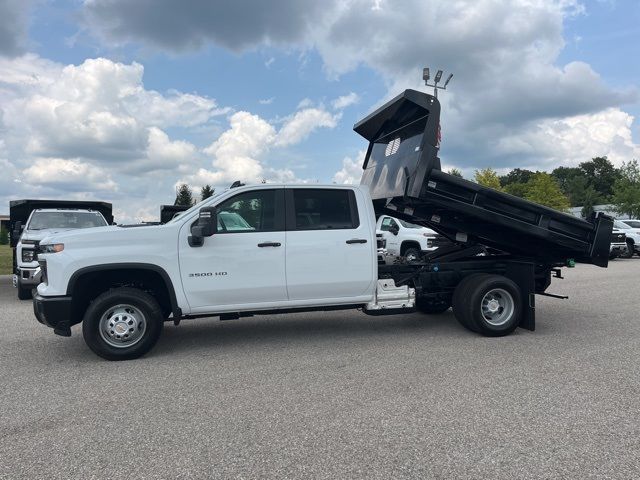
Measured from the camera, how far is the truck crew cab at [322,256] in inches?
227

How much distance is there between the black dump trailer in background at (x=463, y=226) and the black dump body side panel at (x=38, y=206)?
7.71 m

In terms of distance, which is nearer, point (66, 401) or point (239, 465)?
point (239, 465)

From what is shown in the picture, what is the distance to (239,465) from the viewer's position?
10.9 ft

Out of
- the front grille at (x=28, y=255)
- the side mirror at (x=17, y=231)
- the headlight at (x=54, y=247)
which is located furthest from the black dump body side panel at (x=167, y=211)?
the headlight at (x=54, y=247)

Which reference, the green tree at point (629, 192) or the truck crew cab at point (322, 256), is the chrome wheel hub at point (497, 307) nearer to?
the truck crew cab at point (322, 256)

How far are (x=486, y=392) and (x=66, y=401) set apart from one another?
367cm

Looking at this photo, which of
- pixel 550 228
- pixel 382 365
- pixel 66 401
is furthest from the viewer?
pixel 550 228

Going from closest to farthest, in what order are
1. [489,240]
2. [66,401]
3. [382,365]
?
1. [66,401]
2. [382,365]
3. [489,240]

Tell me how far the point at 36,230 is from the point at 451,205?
28.8 ft

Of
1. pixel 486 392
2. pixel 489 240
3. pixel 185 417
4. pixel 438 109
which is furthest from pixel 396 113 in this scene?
pixel 185 417

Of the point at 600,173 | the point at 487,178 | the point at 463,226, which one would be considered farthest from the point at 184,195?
the point at 600,173

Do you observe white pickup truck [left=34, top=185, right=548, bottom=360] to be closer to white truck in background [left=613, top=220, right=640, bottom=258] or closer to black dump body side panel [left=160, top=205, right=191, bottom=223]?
black dump body side panel [left=160, top=205, right=191, bottom=223]

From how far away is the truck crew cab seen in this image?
578 cm

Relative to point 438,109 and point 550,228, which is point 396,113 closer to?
point 438,109
